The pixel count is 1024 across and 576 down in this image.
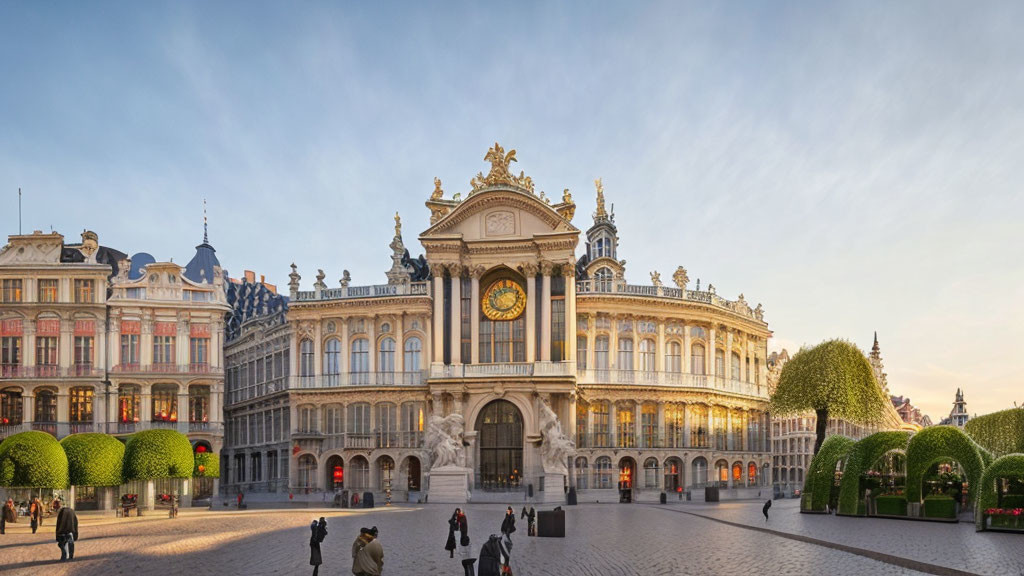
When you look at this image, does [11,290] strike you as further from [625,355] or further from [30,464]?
[625,355]

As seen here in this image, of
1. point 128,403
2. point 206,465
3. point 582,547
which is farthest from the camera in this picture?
point 128,403

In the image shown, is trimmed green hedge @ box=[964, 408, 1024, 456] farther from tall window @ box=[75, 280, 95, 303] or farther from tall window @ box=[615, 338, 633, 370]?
tall window @ box=[75, 280, 95, 303]

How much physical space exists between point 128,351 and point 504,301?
89.5ft

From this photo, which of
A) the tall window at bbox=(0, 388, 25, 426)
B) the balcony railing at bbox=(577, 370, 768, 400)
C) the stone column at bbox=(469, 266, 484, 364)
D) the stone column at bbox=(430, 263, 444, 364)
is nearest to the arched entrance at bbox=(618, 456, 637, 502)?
the balcony railing at bbox=(577, 370, 768, 400)

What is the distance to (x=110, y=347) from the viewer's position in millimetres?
71125

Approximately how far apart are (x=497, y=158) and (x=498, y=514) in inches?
1232

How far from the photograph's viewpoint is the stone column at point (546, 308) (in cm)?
7081

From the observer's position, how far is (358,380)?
74438 millimetres

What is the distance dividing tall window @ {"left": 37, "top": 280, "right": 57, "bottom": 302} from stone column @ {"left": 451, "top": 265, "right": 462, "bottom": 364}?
2815 cm

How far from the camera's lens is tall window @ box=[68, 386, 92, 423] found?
70000 millimetres

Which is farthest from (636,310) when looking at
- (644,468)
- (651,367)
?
(644,468)

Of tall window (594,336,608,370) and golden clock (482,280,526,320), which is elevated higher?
golden clock (482,280,526,320)

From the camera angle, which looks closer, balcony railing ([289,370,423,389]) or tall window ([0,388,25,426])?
tall window ([0,388,25,426])

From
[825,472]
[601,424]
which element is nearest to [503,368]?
[601,424]
